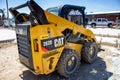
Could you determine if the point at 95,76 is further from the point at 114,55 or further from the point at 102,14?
the point at 102,14

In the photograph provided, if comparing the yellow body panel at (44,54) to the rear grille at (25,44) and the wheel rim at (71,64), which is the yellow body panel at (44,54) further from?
the wheel rim at (71,64)

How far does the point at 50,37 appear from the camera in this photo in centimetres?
414

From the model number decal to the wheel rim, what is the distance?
0.64 meters

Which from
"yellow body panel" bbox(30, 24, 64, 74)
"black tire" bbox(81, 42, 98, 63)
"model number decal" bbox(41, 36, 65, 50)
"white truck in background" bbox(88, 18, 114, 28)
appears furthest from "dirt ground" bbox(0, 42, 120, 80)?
"white truck in background" bbox(88, 18, 114, 28)

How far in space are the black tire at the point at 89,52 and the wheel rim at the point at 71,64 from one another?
0.86 m

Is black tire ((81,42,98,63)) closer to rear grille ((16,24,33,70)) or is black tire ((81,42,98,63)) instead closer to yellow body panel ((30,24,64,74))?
yellow body panel ((30,24,64,74))

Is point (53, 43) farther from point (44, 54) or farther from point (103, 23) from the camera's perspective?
point (103, 23)

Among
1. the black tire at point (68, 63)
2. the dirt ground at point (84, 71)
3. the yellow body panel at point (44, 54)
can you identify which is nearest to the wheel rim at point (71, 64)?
the black tire at point (68, 63)

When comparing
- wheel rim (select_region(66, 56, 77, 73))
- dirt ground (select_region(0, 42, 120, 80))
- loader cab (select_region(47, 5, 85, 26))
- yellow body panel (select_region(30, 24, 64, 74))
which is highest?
loader cab (select_region(47, 5, 85, 26))

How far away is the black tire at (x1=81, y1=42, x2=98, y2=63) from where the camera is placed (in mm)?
5770

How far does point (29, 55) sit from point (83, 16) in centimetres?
281

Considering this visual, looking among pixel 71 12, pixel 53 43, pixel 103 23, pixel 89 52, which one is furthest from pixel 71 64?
pixel 103 23

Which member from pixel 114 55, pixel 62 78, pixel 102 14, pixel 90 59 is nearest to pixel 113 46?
pixel 114 55

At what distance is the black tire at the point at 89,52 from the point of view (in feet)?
18.9
